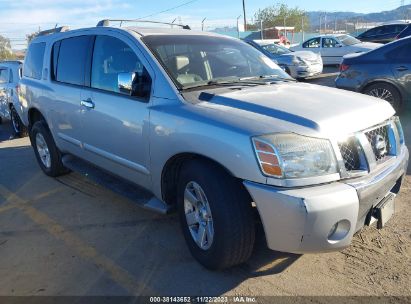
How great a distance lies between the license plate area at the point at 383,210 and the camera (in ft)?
9.23

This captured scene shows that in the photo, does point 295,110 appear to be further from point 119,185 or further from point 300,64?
point 300,64

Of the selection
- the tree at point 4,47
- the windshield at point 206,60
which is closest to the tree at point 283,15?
the tree at point 4,47

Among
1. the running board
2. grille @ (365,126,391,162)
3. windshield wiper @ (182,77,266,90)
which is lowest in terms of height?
the running board

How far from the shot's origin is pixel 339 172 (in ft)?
8.50

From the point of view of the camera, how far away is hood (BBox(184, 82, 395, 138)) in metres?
2.66

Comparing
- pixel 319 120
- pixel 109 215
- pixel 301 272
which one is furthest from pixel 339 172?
pixel 109 215

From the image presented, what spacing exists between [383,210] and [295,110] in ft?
3.10

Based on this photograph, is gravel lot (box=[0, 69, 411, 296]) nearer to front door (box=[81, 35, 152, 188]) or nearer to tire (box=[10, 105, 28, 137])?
front door (box=[81, 35, 152, 188])

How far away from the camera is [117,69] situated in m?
3.91

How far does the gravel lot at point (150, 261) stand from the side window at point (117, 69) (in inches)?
52.6

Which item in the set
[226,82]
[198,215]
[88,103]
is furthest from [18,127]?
[198,215]

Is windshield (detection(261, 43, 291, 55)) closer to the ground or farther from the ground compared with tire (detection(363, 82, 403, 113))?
farther from the ground

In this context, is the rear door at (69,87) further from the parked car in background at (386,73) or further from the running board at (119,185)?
the parked car in background at (386,73)

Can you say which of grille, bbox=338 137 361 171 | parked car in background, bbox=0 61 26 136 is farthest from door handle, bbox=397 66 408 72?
parked car in background, bbox=0 61 26 136
